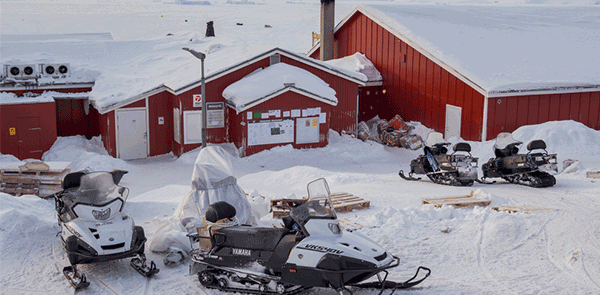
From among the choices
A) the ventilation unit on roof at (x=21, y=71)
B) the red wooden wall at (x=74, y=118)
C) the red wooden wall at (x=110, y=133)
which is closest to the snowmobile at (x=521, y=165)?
the red wooden wall at (x=110, y=133)

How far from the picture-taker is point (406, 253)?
9.93 m

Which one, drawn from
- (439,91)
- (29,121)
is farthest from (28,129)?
(439,91)

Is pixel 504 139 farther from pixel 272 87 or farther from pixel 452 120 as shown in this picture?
pixel 272 87

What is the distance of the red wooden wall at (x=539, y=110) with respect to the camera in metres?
23.4

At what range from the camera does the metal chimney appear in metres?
33.4

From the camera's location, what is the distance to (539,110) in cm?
2402

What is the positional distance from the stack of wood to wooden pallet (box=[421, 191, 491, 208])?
440 inches

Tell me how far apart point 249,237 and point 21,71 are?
20986mm

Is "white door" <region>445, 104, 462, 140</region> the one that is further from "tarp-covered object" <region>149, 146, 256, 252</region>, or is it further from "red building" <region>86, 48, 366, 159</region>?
"tarp-covered object" <region>149, 146, 256, 252</region>

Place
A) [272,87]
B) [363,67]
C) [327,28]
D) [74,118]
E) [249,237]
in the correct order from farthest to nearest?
[327,28], [363,67], [74,118], [272,87], [249,237]

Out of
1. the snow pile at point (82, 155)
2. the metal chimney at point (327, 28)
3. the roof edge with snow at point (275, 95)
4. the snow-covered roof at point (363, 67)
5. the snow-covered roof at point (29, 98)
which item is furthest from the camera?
the metal chimney at point (327, 28)

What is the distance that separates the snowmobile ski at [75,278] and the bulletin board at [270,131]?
563 inches

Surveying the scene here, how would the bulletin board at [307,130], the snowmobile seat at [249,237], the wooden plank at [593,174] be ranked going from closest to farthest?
the snowmobile seat at [249,237], the wooden plank at [593,174], the bulletin board at [307,130]

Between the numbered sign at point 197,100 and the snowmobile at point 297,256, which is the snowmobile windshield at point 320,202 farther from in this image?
the numbered sign at point 197,100
